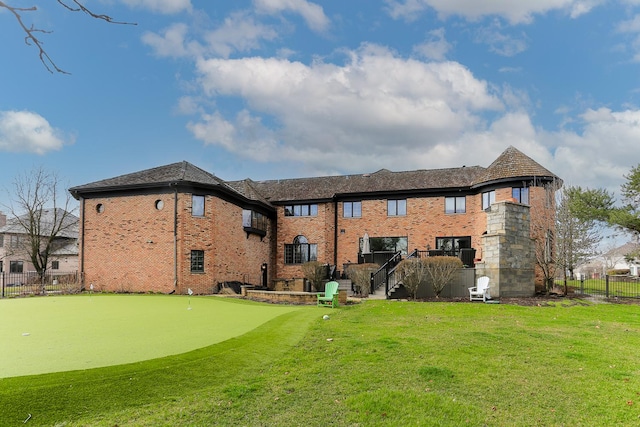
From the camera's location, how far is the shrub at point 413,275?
17250 millimetres

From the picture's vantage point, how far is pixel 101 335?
24.6 ft

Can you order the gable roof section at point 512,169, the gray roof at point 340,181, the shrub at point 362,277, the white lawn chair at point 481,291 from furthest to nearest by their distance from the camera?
1. the gray roof at point 340,181
2. the gable roof section at point 512,169
3. the shrub at point 362,277
4. the white lawn chair at point 481,291

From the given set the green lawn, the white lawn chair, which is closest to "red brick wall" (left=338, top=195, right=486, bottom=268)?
the white lawn chair

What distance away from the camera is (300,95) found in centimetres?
1548

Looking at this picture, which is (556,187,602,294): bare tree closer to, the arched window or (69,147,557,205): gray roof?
(69,147,557,205): gray roof

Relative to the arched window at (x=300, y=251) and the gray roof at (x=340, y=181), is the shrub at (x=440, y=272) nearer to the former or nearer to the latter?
the gray roof at (x=340, y=181)

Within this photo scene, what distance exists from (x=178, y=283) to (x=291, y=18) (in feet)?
48.3

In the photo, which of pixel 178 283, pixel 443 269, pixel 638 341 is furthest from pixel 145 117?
pixel 638 341

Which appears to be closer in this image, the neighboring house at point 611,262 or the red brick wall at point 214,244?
the red brick wall at point 214,244

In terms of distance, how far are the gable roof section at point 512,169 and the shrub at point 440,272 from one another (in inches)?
315

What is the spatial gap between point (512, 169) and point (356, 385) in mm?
20817

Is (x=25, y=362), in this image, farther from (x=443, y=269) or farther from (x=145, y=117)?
(x=443, y=269)

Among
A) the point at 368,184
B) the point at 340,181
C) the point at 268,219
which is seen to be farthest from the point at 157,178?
the point at 368,184

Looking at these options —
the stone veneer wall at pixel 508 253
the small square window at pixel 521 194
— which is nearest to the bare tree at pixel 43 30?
the stone veneer wall at pixel 508 253
